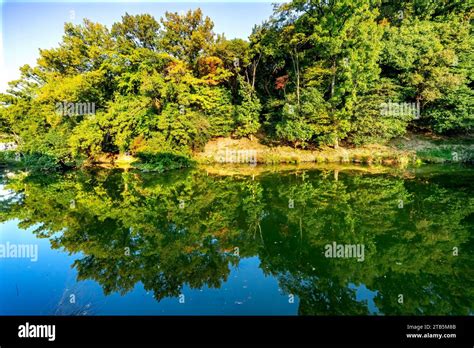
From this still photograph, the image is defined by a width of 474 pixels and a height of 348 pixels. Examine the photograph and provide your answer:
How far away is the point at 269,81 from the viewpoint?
26.8 meters

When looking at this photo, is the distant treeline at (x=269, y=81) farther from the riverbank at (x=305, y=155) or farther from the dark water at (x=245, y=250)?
the dark water at (x=245, y=250)

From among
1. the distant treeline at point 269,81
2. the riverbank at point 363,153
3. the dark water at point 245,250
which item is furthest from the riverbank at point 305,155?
the dark water at point 245,250

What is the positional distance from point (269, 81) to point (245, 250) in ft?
74.2

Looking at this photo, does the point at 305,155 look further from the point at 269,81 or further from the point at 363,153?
the point at 269,81

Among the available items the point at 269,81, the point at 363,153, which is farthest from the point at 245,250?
the point at 269,81

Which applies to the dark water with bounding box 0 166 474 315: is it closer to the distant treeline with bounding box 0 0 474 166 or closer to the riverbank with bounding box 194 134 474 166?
the riverbank with bounding box 194 134 474 166

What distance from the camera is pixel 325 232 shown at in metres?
8.03

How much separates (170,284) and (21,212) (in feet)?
28.1

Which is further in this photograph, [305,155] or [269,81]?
[269,81]

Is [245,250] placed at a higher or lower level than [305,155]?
lower

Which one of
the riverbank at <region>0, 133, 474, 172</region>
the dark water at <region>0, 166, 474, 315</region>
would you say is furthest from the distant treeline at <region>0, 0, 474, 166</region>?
the dark water at <region>0, 166, 474, 315</region>

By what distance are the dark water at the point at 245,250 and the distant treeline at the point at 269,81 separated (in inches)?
351
